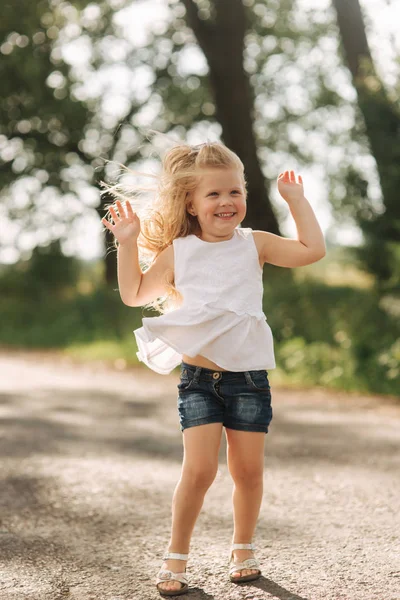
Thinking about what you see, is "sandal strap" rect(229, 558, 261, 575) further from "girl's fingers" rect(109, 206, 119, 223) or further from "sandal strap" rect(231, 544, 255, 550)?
"girl's fingers" rect(109, 206, 119, 223)

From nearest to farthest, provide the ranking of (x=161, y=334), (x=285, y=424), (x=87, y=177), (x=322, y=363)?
(x=161, y=334) < (x=285, y=424) < (x=322, y=363) < (x=87, y=177)

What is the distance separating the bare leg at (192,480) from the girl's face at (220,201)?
2.74 feet

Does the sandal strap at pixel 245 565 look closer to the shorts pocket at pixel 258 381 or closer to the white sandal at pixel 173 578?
the white sandal at pixel 173 578

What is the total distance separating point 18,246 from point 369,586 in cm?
2612

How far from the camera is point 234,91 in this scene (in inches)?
598

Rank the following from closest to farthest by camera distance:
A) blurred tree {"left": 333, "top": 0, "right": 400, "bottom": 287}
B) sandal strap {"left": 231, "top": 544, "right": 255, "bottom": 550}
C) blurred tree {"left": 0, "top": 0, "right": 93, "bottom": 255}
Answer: sandal strap {"left": 231, "top": 544, "right": 255, "bottom": 550}
blurred tree {"left": 333, "top": 0, "right": 400, "bottom": 287}
blurred tree {"left": 0, "top": 0, "right": 93, "bottom": 255}

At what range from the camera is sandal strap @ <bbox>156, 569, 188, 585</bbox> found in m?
3.27

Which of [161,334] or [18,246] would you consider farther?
[18,246]

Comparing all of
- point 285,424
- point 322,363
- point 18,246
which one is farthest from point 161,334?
point 18,246

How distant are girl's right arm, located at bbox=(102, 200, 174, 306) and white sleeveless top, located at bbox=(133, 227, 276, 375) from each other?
0.29ft

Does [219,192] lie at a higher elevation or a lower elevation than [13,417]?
higher

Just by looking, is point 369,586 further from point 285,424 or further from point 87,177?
point 87,177

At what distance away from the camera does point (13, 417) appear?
7512 millimetres

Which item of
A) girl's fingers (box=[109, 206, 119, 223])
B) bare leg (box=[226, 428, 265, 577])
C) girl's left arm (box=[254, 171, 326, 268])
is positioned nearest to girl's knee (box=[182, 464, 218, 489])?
bare leg (box=[226, 428, 265, 577])
